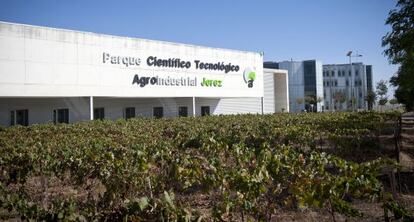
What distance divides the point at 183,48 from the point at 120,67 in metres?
7.80

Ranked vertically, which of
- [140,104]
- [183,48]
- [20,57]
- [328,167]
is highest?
[183,48]

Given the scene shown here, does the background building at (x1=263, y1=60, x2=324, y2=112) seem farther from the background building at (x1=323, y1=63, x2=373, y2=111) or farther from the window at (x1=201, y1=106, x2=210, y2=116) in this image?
the window at (x1=201, y1=106, x2=210, y2=116)

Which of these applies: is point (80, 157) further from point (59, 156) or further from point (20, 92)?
point (20, 92)

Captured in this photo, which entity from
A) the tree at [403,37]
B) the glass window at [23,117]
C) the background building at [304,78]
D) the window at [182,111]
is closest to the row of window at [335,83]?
the background building at [304,78]

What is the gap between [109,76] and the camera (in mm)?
32469

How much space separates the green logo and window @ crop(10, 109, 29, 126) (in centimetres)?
2311

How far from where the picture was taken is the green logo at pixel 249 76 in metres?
45.6

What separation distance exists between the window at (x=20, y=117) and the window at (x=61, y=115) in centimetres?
216

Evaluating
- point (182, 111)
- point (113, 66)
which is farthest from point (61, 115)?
point (182, 111)

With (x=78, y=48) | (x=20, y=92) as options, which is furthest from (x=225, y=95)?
(x=20, y=92)

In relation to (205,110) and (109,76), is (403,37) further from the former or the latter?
(205,110)

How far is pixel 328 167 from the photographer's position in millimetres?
11867

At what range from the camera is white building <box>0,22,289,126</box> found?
27.3m

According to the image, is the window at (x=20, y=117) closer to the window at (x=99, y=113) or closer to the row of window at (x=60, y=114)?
the row of window at (x=60, y=114)
